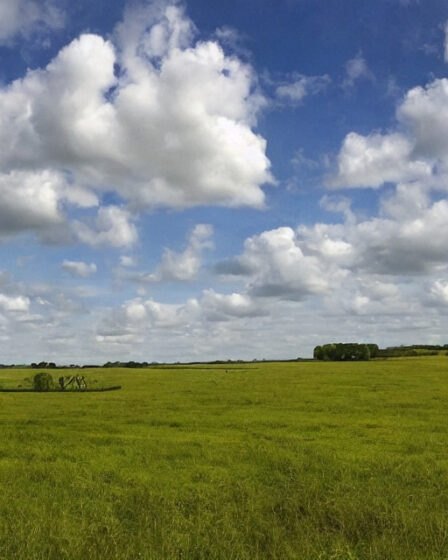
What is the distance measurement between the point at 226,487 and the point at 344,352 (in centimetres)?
14942

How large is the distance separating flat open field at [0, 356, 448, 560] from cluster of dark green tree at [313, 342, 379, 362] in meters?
128

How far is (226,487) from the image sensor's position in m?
16.3

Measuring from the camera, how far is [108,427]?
3003 cm

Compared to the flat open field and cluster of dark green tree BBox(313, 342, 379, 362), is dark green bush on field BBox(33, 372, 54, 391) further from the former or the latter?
cluster of dark green tree BBox(313, 342, 379, 362)

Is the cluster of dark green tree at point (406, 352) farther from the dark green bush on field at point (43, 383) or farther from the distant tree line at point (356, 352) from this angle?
the dark green bush on field at point (43, 383)

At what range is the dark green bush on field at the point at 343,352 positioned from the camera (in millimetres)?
158125

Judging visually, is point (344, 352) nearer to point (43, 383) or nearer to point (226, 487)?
point (43, 383)

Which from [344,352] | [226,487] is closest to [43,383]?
[226,487]

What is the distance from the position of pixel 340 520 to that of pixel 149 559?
499 centimetres

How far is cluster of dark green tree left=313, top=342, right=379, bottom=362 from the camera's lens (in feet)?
519

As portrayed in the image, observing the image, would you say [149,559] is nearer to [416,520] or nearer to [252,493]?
[252,493]

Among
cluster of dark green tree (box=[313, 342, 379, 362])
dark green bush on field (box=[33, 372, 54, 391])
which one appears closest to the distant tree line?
cluster of dark green tree (box=[313, 342, 379, 362])

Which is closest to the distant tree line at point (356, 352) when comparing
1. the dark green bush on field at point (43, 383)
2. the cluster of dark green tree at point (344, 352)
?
the cluster of dark green tree at point (344, 352)

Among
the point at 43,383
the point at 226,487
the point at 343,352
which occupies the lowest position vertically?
the point at 226,487
